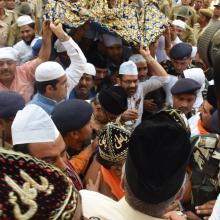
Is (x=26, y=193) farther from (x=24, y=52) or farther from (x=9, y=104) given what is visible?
(x=24, y=52)

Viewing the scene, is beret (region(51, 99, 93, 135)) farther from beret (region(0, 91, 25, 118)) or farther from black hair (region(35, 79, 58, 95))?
black hair (region(35, 79, 58, 95))

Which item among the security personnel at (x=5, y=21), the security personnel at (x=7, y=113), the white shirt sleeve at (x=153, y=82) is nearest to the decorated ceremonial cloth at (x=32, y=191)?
the security personnel at (x=7, y=113)

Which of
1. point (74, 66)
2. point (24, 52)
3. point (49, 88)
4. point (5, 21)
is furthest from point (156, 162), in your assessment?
point (5, 21)

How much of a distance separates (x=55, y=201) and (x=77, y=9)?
11.5 ft

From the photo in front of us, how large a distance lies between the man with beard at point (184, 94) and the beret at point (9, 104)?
4.96ft

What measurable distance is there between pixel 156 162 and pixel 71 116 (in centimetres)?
113

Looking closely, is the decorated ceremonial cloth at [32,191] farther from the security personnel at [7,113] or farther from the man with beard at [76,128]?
the security personnel at [7,113]

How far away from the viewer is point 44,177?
1.08m

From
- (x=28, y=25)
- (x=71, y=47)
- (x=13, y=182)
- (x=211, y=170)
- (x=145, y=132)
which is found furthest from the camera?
(x=28, y=25)

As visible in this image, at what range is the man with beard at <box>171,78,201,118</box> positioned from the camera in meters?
3.85

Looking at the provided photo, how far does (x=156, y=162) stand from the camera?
61.4 inches

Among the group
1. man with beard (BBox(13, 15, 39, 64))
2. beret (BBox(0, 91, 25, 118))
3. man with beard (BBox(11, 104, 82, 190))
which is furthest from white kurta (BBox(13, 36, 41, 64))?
man with beard (BBox(11, 104, 82, 190))

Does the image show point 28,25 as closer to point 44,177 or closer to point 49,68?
point 49,68

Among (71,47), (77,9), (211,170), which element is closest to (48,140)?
(211,170)
